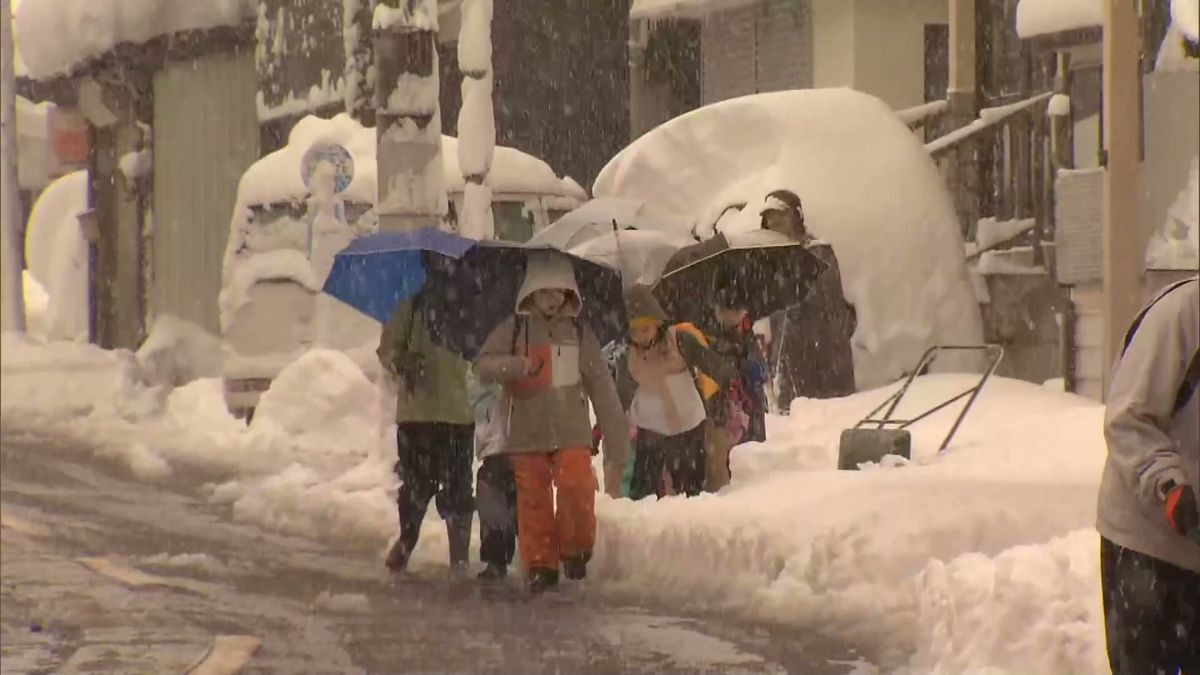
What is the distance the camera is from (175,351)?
9.14 m

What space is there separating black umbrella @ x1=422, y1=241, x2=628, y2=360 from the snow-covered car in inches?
87.7

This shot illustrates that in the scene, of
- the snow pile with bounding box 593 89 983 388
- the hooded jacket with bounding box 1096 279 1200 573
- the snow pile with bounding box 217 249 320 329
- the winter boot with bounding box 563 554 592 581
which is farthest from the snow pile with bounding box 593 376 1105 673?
the snow pile with bounding box 217 249 320 329

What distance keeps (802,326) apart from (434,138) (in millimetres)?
2267

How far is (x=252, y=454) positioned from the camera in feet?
33.9

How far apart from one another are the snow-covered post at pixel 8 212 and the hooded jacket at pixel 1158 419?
4.06 meters

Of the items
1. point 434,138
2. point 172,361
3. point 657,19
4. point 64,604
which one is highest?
point 657,19

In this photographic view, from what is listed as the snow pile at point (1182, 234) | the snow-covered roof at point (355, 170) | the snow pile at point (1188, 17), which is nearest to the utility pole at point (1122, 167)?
the snow pile at point (1182, 234)

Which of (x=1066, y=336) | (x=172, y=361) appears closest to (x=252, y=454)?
(x=172, y=361)

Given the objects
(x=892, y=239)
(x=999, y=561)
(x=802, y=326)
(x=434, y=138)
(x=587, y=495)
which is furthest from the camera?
(x=892, y=239)

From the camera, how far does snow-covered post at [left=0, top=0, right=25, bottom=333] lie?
6305 millimetres

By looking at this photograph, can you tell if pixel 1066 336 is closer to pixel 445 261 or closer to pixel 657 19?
pixel 657 19

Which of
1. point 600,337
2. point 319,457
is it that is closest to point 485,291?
point 600,337

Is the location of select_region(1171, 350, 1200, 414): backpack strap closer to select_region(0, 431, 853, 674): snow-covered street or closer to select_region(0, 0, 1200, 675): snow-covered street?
select_region(0, 0, 1200, 675): snow-covered street

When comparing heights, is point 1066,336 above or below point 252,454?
above
